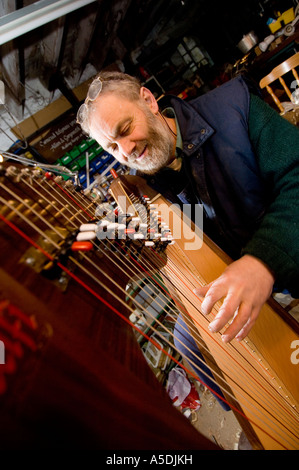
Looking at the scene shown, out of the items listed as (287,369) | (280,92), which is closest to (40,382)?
(287,369)

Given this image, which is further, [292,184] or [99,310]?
[292,184]

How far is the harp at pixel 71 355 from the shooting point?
0.36m

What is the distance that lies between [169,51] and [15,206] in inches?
317

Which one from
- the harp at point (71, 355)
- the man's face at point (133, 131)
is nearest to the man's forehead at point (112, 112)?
the man's face at point (133, 131)

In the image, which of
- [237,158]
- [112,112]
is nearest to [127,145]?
[112,112]

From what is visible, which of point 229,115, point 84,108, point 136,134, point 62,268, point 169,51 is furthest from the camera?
point 169,51

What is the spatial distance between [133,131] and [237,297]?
5.30 feet

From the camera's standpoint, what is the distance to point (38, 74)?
455cm

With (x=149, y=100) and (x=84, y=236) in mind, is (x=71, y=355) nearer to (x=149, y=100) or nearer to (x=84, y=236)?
(x=84, y=236)

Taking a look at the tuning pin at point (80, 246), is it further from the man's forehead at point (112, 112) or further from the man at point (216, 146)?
the man's forehead at point (112, 112)

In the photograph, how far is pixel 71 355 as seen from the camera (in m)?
0.42

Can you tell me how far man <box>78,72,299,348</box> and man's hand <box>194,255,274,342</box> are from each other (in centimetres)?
42

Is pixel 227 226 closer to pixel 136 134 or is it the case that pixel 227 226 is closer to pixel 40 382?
pixel 136 134

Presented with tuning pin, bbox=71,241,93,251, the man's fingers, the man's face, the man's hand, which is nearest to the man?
the man's face
